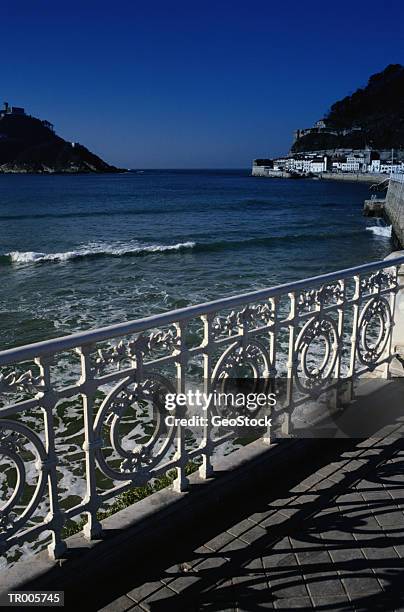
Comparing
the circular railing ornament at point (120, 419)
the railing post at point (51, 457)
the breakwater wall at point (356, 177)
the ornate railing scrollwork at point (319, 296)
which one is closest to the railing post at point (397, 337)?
the ornate railing scrollwork at point (319, 296)

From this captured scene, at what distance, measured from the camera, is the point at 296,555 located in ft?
9.00

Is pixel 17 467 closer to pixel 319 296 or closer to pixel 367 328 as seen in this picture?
pixel 319 296

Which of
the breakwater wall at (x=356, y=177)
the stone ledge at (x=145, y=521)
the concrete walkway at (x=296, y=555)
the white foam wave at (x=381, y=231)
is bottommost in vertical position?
the concrete walkway at (x=296, y=555)

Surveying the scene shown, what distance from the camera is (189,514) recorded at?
3059 mm

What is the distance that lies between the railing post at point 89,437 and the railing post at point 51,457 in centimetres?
16

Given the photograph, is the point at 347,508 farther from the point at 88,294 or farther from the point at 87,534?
the point at 88,294

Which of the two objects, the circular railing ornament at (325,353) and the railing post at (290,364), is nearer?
the railing post at (290,364)

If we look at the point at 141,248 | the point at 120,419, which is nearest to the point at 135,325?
the point at 120,419

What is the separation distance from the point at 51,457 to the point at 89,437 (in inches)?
8.5

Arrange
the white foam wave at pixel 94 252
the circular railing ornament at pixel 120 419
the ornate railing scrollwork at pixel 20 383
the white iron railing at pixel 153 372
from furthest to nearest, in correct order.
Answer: the white foam wave at pixel 94 252 → the circular railing ornament at pixel 120 419 → the white iron railing at pixel 153 372 → the ornate railing scrollwork at pixel 20 383

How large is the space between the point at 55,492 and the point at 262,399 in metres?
1.62

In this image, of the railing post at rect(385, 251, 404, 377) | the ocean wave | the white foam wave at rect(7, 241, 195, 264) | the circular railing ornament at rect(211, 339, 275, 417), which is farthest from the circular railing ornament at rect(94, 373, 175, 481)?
the white foam wave at rect(7, 241, 195, 264)

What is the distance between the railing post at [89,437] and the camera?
8.05 ft

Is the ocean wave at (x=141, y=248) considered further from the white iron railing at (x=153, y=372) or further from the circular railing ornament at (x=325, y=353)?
the circular railing ornament at (x=325, y=353)
